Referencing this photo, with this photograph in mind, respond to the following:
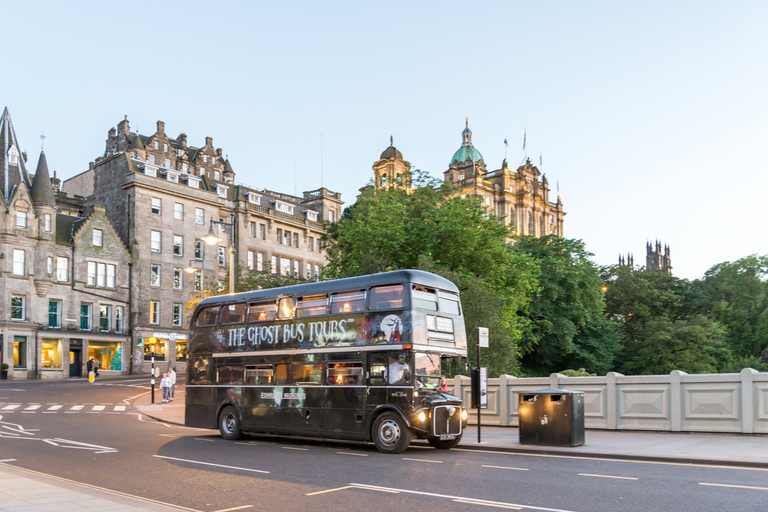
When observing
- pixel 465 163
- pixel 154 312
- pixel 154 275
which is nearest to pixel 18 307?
pixel 154 312

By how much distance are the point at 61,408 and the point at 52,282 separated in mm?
28226

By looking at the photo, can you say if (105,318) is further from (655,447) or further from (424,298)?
(655,447)

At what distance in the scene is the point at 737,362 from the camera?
62.5m

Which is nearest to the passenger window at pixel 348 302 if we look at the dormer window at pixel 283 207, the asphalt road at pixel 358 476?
the asphalt road at pixel 358 476

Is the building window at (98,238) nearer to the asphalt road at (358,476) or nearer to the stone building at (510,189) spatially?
the asphalt road at (358,476)

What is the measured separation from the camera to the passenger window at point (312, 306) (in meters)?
18.8

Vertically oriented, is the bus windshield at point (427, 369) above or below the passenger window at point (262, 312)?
below

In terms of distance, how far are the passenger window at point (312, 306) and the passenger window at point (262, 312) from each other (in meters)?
0.97

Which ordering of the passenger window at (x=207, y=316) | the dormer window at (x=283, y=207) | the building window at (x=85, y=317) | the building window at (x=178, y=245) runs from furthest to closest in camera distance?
the dormer window at (x=283, y=207)
the building window at (x=178, y=245)
the building window at (x=85, y=317)
the passenger window at (x=207, y=316)

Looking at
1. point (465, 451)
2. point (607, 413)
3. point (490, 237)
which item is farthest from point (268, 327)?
point (490, 237)

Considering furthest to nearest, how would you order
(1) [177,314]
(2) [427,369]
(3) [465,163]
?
(3) [465,163] < (1) [177,314] < (2) [427,369]

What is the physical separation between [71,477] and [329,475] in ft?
14.5

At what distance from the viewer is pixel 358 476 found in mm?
12812

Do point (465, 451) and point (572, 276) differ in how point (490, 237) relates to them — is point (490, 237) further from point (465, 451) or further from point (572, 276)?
point (465, 451)
